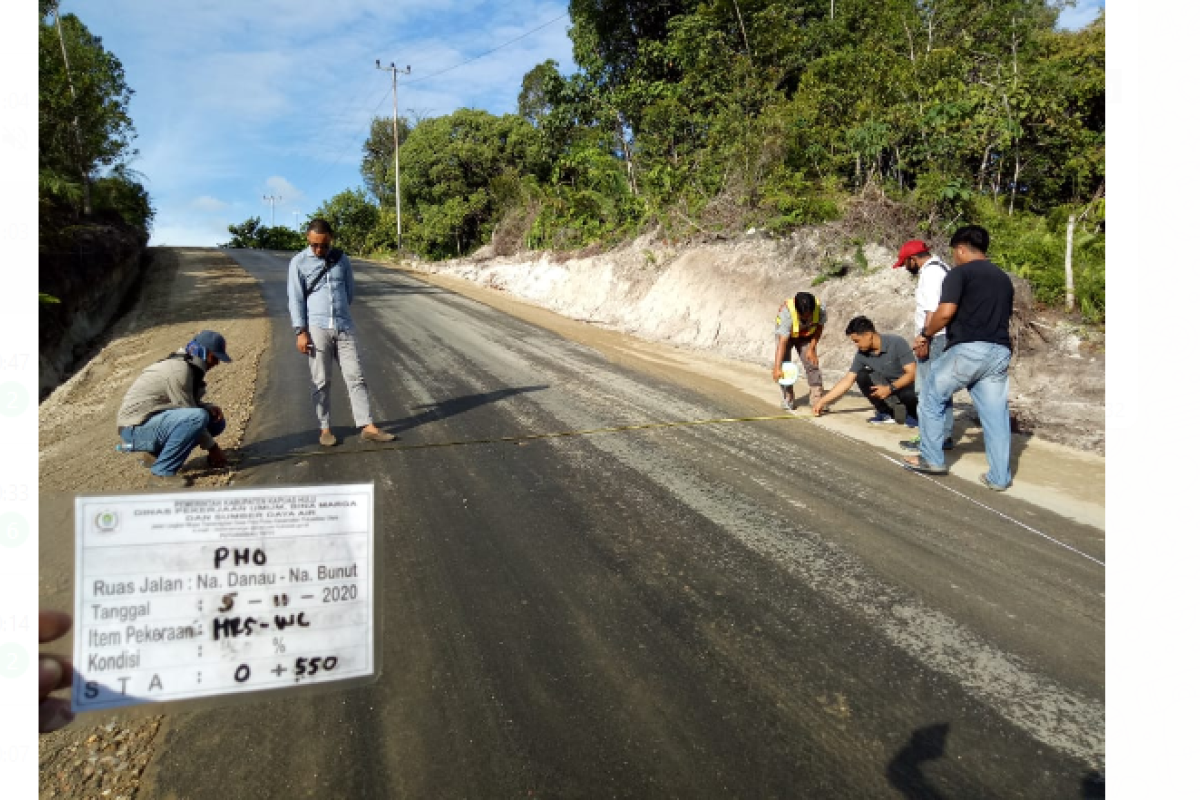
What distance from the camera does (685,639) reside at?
10.3 feet

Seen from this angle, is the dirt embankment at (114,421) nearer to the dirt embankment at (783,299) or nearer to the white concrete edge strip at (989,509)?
the white concrete edge strip at (989,509)

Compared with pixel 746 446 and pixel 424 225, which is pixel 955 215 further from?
pixel 424 225

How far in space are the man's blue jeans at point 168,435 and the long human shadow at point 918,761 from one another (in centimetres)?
489

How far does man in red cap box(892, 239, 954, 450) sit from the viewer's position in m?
5.81

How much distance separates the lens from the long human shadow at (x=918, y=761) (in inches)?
91.5

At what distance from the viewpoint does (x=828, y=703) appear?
2740 mm

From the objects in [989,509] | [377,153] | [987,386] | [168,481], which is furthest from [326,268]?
[377,153]

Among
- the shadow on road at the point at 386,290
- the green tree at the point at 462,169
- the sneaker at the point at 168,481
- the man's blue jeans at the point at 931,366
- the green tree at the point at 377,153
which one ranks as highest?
the green tree at the point at 377,153

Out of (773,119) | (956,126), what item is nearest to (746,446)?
(956,126)

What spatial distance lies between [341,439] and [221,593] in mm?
4653

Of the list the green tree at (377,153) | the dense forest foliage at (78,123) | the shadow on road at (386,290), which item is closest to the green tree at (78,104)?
the dense forest foliage at (78,123)

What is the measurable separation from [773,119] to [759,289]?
397 cm

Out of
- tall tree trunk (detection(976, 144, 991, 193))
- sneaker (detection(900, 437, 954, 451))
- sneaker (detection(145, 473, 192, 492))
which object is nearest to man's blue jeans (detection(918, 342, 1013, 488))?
sneaker (detection(900, 437, 954, 451))

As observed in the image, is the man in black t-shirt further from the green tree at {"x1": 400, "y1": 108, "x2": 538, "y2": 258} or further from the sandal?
the green tree at {"x1": 400, "y1": 108, "x2": 538, "y2": 258}
